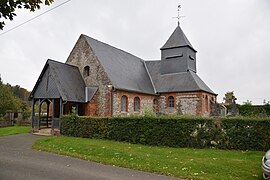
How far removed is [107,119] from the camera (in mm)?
14172

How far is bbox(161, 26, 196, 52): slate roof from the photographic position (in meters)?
26.6

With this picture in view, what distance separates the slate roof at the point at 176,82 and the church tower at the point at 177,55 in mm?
662

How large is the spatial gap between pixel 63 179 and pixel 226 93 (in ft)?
178

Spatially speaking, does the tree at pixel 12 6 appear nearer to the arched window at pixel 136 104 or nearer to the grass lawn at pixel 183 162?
the grass lawn at pixel 183 162

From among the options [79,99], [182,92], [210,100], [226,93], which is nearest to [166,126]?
[79,99]

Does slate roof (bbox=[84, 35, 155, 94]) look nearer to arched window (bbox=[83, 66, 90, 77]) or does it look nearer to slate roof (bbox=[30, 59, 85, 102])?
arched window (bbox=[83, 66, 90, 77])

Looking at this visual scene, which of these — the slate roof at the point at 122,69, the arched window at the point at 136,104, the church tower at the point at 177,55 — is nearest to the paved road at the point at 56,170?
the slate roof at the point at 122,69

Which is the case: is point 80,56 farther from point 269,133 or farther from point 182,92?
point 269,133

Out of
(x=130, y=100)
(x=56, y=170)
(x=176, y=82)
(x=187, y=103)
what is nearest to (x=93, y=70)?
(x=130, y=100)

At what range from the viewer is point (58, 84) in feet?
57.4

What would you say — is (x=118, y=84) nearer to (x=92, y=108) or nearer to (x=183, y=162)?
(x=92, y=108)

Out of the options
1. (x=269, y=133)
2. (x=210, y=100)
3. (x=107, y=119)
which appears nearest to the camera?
(x=269, y=133)

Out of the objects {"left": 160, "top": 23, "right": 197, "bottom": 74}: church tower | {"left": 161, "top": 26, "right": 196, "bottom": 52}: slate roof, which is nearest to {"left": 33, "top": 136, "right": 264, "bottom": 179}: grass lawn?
{"left": 160, "top": 23, "right": 197, "bottom": 74}: church tower

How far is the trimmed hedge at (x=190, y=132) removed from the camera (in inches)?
438
